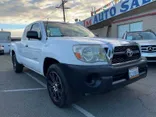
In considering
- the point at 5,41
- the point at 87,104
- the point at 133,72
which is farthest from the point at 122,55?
Answer: the point at 5,41

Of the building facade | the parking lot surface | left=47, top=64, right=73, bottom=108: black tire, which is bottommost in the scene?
the parking lot surface

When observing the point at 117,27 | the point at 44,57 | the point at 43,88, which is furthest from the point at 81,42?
the point at 117,27

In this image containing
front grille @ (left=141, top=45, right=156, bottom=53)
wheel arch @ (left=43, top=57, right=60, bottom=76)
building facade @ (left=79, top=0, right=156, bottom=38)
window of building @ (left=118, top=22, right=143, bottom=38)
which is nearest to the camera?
wheel arch @ (left=43, top=57, right=60, bottom=76)

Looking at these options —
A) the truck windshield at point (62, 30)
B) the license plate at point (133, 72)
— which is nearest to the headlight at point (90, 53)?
the license plate at point (133, 72)

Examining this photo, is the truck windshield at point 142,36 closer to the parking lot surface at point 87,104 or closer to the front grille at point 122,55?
the parking lot surface at point 87,104

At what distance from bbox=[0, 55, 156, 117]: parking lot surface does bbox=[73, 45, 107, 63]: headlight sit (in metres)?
0.97

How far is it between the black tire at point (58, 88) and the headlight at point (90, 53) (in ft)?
1.57

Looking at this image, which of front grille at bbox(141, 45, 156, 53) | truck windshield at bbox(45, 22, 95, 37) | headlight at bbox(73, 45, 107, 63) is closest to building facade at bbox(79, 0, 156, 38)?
front grille at bbox(141, 45, 156, 53)

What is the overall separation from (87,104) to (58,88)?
2.22 feet

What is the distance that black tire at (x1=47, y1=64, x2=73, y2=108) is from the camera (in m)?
3.41

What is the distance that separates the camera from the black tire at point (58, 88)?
3408 mm

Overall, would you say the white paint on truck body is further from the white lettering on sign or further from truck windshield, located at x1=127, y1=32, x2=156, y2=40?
truck windshield, located at x1=127, y1=32, x2=156, y2=40

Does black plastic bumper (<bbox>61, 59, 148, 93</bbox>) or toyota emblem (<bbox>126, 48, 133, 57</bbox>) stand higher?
toyota emblem (<bbox>126, 48, 133, 57</bbox>)

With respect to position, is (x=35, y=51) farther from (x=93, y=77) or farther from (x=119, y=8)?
(x=119, y=8)
